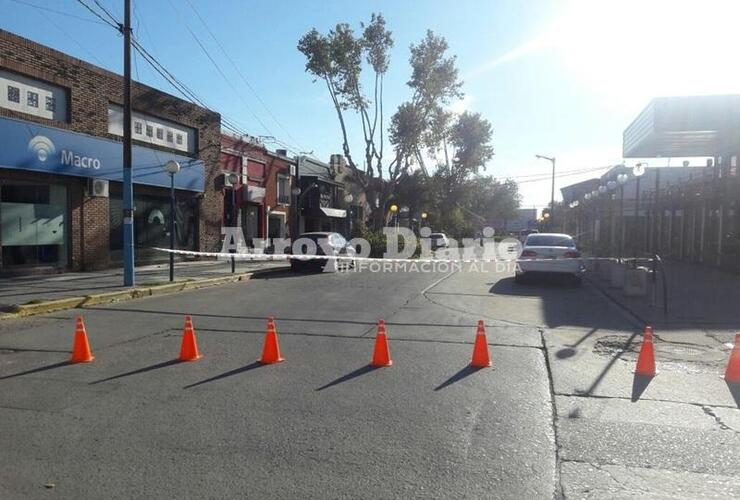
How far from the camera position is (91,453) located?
4.52 m

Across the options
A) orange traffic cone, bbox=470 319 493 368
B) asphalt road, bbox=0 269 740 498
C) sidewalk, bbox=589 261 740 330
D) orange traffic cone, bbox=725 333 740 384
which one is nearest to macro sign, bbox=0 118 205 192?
asphalt road, bbox=0 269 740 498

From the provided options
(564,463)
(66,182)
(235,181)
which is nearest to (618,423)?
(564,463)

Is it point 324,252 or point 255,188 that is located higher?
point 255,188

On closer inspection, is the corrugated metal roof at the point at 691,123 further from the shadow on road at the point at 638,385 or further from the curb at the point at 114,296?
the shadow on road at the point at 638,385

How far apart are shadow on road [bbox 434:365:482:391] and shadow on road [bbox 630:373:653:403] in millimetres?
1666

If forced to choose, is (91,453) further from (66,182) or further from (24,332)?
(66,182)

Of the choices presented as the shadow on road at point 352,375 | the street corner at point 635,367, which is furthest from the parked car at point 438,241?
the shadow on road at point 352,375

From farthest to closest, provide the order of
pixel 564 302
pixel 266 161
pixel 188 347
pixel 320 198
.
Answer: pixel 320 198, pixel 266 161, pixel 564 302, pixel 188 347

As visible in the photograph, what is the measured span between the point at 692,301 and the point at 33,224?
53.3 feet

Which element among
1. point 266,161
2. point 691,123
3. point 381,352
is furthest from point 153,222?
point 691,123

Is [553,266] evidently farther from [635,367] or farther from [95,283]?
[95,283]

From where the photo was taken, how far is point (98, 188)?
60.2ft

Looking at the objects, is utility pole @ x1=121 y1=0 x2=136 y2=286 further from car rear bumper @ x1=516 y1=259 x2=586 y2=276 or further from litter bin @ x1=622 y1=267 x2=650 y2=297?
litter bin @ x1=622 y1=267 x2=650 y2=297

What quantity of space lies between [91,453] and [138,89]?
1818 centimetres
